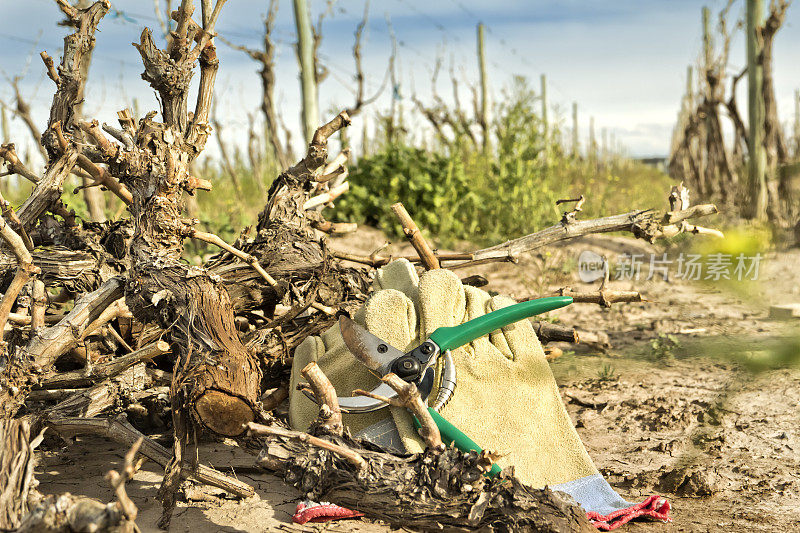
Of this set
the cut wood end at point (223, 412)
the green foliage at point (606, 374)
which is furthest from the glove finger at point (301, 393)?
the green foliage at point (606, 374)

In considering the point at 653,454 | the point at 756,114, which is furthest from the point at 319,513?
the point at 756,114

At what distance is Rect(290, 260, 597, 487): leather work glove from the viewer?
2.11 m

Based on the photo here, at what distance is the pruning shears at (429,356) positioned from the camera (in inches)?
77.7

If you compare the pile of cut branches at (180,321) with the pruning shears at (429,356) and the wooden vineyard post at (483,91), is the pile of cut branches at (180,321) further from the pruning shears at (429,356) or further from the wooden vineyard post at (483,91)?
the wooden vineyard post at (483,91)

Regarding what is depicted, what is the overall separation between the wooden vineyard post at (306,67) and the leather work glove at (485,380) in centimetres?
452

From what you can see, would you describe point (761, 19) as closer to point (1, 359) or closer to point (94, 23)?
point (94, 23)

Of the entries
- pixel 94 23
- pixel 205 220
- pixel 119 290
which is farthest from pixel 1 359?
pixel 205 220

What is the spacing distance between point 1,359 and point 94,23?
5.31ft

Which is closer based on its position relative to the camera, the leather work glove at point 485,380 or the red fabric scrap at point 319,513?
the red fabric scrap at point 319,513

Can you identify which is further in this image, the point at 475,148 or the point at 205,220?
the point at 475,148

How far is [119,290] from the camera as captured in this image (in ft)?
8.10

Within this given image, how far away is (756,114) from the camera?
8.30 meters

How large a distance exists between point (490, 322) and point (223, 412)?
91cm

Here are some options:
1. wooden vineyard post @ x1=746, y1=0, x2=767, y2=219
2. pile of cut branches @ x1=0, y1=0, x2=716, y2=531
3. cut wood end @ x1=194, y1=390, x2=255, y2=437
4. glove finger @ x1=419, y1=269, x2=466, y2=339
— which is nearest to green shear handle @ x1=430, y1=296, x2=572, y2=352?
glove finger @ x1=419, y1=269, x2=466, y2=339
